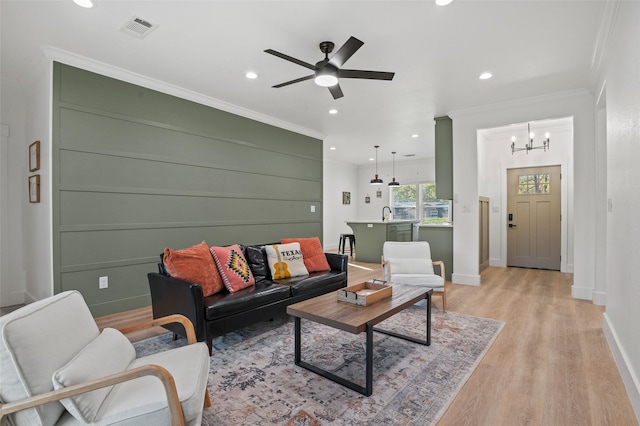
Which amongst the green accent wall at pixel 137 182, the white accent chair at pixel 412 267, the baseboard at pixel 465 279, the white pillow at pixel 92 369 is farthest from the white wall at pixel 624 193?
the green accent wall at pixel 137 182

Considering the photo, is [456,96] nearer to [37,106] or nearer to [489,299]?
[489,299]

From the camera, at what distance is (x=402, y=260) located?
4.08m

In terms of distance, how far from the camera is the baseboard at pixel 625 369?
187cm

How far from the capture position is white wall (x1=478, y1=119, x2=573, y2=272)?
19.8ft

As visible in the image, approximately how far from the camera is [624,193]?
223 cm

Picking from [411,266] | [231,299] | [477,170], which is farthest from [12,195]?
[477,170]

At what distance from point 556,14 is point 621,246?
6.34ft

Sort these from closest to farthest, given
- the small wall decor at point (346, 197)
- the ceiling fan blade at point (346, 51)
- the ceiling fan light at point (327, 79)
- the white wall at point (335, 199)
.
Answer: the ceiling fan blade at point (346, 51) → the ceiling fan light at point (327, 79) → the white wall at point (335, 199) → the small wall decor at point (346, 197)

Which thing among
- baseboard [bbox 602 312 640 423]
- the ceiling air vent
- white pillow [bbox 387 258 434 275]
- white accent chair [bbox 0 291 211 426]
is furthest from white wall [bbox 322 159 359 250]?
white accent chair [bbox 0 291 211 426]

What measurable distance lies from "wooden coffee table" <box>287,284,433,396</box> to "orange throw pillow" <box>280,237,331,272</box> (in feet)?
3.92

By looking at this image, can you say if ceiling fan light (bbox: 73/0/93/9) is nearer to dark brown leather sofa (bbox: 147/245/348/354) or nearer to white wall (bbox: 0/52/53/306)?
white wall (bbox: 0/52/53/306)

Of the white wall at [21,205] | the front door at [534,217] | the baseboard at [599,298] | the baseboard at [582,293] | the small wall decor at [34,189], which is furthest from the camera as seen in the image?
the front door at [534,217]

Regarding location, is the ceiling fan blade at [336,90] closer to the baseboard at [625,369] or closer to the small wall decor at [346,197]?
the baseboard at [625,369]

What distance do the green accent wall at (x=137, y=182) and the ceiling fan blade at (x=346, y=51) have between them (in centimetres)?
257
